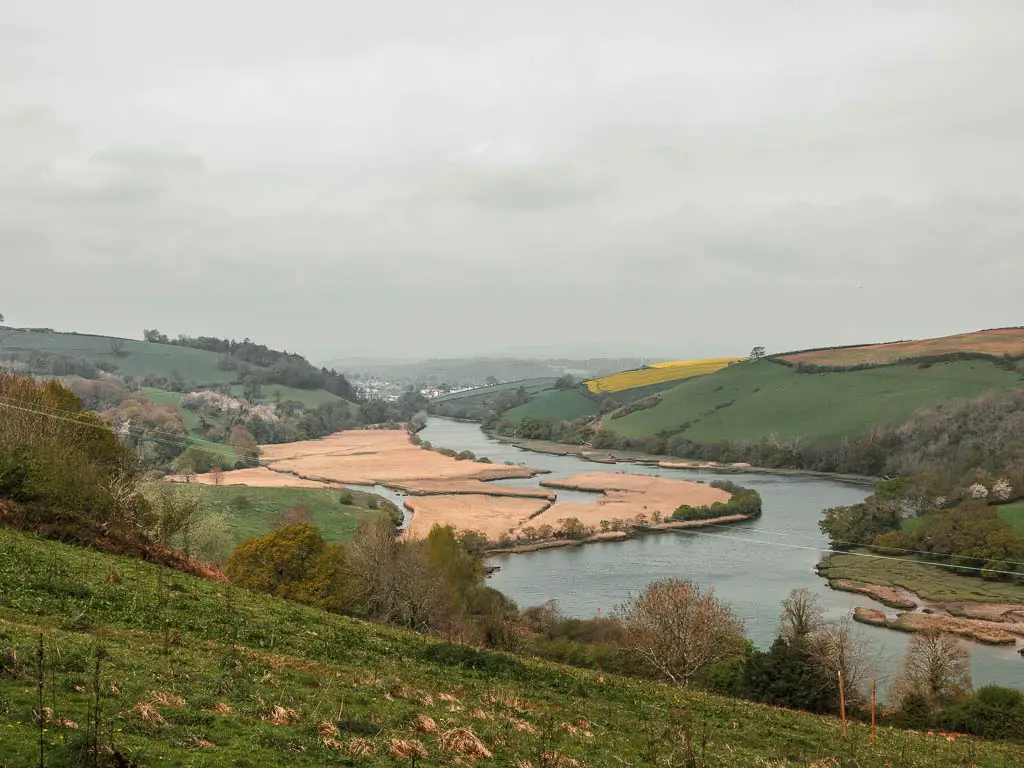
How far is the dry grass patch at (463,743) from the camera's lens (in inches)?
467

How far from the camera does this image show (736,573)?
Result: 56.9 meters

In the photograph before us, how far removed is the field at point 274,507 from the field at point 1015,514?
52173 millimetres

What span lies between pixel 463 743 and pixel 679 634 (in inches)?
791

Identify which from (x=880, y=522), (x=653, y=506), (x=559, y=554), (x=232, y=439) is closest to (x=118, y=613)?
(x=559, y=554)

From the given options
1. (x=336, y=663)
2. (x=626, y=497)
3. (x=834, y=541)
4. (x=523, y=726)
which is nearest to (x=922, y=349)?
(x=626, y=497)

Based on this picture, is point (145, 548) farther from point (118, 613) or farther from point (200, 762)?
point (200, 762)

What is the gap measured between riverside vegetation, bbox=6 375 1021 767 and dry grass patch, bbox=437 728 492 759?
38mm

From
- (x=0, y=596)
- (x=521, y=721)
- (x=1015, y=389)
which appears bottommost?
(x=521, y=721)

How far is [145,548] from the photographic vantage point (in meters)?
27.5

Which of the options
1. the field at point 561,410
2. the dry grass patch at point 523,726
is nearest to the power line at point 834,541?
the dry grass patch at point 523,726

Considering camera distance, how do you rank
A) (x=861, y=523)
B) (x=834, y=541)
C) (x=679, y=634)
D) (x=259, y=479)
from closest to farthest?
(x=679, y=634), (x=834, y=541), (x=861, y=523), (x=259, y=479)

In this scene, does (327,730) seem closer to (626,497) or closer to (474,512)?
(474,512)

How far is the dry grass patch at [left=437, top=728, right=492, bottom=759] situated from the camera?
1185cm

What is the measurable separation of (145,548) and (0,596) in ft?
37.7
